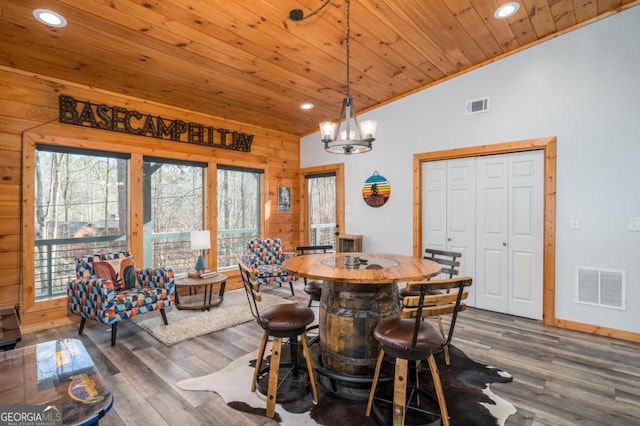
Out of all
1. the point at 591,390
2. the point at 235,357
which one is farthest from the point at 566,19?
the point at 235,357

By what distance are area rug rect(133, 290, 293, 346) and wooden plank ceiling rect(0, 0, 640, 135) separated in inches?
106

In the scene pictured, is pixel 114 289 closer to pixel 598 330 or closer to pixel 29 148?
pixel 29 148

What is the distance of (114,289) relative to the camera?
332 centimetres

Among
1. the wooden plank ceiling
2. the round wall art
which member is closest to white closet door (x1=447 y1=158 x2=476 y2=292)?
the round wall art

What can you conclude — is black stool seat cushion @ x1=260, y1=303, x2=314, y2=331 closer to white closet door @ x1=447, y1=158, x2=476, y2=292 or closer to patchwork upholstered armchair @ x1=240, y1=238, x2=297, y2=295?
patchwork upholstered armchair @ x1=240, y1=238, x2=297, y2=295

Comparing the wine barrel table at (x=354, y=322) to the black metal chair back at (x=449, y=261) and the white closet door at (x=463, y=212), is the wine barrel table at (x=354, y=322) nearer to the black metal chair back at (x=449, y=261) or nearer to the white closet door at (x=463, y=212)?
the black metal chair back at (x=449, y=261)

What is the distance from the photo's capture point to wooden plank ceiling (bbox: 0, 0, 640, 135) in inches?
103

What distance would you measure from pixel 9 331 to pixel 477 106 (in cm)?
499

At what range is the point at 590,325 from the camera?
131 inches

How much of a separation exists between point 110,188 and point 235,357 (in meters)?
2.71

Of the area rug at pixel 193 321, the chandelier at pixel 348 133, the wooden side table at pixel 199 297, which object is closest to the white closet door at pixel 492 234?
the chandelier at pixel 348 133

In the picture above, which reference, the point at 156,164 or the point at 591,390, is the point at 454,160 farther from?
the point at 156,164

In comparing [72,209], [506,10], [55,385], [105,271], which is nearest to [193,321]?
[105,271]

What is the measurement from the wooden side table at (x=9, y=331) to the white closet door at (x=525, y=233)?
465cm
